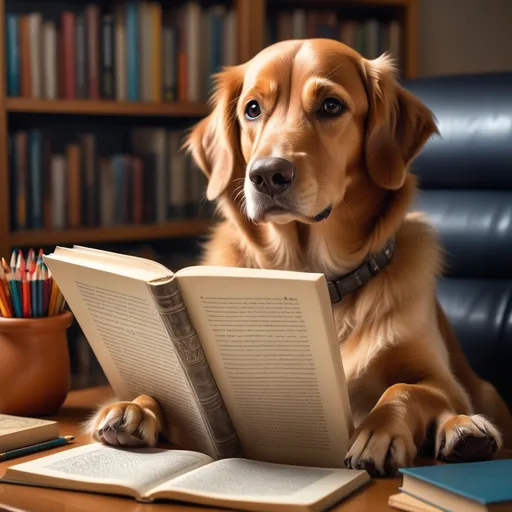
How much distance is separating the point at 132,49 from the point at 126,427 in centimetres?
178

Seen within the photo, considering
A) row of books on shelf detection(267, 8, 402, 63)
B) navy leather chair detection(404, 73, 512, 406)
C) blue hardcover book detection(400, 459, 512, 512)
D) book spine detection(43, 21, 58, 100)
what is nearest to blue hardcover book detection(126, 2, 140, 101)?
book spine detection(43, 21, 58, 100)

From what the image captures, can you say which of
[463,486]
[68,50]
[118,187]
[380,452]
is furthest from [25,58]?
[463,486]

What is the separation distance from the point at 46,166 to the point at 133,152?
394mm

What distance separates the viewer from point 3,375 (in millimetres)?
1219

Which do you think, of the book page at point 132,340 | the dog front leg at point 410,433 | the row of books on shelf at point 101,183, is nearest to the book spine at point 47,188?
the row of books on shelf at point 101,183

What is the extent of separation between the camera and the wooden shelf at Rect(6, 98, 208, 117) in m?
2.35

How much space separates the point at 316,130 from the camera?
1.36m

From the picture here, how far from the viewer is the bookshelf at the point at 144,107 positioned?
231 centimetres

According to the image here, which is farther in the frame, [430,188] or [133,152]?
[133,152]

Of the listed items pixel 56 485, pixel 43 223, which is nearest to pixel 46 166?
pixel 43 223

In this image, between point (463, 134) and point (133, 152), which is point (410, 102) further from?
point (133, 152)

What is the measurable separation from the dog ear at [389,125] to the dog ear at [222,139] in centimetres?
25

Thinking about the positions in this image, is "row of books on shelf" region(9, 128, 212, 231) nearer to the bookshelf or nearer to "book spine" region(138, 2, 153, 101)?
the bookshelf

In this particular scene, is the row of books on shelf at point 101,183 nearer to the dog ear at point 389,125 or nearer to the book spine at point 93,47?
the book spine at point 93,47
